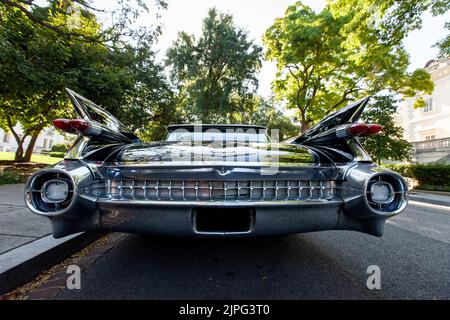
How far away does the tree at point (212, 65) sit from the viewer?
15.3 meters

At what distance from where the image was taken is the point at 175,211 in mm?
1495

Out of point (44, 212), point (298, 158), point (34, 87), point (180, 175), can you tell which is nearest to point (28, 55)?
point (34, 87)

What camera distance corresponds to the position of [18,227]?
2.51 m

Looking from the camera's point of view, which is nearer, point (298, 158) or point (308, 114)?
point (298, 158)

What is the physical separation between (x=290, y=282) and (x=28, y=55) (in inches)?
284

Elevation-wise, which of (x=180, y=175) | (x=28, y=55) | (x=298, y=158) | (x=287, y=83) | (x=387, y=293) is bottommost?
(x=387, y=293)

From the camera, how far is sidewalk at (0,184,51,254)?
6.84 feet

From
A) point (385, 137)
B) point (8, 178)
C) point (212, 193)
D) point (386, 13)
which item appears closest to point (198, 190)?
point (212, 193)

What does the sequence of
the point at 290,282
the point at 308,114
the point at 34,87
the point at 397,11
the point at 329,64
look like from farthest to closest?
the point at 308,114
the point at 329,64
the point at 397,11
the point at 34,87
the point at 290,282

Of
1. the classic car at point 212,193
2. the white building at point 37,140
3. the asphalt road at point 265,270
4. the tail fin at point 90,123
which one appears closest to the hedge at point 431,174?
the asphalt road at point 265,270

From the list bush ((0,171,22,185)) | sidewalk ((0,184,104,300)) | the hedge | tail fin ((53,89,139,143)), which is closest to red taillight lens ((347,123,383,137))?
tail fin ((53,89,139,143))

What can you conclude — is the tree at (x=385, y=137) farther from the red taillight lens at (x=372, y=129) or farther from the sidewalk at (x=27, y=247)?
the sidewalk at (x=27, y=247)

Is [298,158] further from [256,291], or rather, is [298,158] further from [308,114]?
[308,114]
